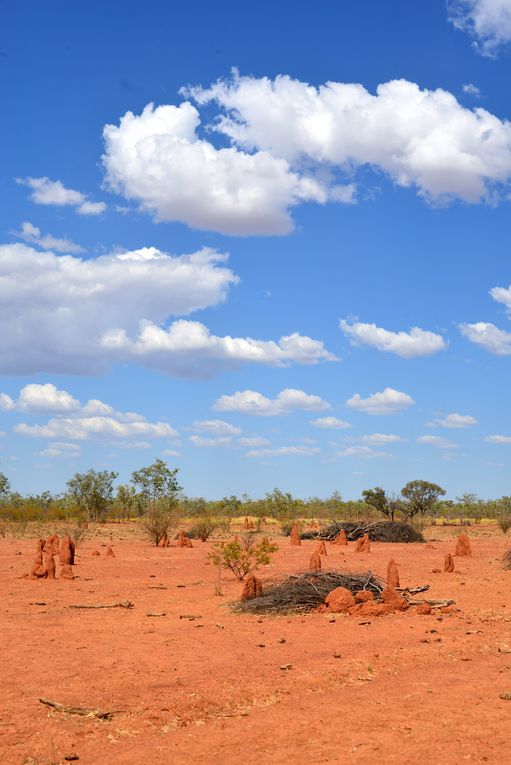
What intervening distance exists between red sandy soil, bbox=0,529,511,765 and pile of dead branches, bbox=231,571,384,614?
47cm

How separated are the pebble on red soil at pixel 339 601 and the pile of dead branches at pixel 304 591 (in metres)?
0.28

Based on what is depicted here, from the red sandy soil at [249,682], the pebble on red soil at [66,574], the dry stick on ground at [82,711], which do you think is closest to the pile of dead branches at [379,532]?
the pebble on red soil at [66,574]

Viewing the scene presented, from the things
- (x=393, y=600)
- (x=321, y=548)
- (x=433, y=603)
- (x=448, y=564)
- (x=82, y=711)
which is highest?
(x=321, y=548)

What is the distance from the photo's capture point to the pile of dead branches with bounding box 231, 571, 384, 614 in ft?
46.4

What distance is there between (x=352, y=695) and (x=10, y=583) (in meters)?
12.0

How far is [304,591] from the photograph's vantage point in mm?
14531

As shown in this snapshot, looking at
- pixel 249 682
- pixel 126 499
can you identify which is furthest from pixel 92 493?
pixel 249 682

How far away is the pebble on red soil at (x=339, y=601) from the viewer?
45.4ft

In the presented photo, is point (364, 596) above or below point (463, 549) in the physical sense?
below

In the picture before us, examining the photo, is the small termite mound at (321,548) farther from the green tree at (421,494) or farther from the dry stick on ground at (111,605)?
the green tree at (421,494)

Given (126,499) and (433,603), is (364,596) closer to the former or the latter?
(433,603)

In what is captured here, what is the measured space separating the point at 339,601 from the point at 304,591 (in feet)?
2.87

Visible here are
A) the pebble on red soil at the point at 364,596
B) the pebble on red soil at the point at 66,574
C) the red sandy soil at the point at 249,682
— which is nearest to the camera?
the red sandy soil at the point at 249,682

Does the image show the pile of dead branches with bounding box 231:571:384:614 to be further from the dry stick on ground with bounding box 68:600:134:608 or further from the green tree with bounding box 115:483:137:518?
the green tree with bounding box 115:483:137:518
